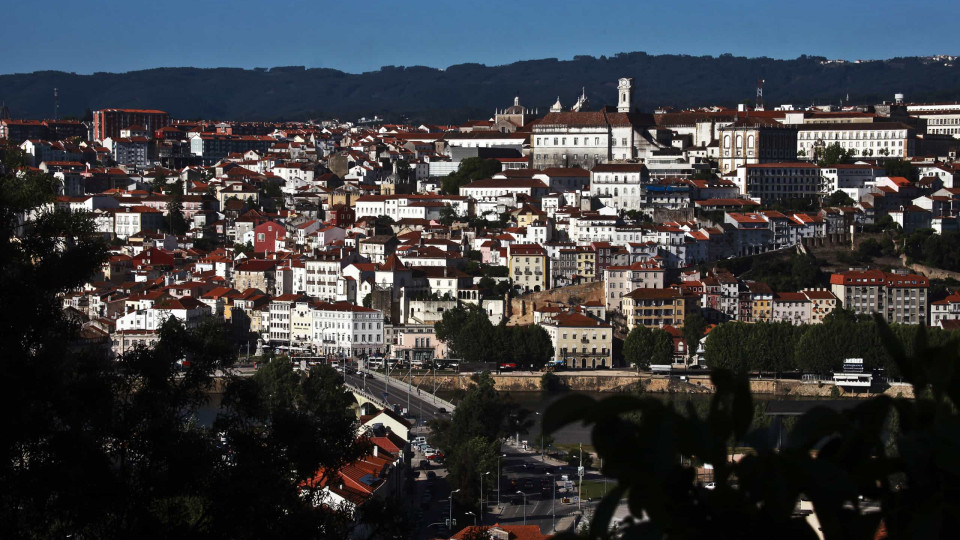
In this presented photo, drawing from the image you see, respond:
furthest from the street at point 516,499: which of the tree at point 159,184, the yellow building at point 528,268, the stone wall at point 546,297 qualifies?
the tree at point 159,184

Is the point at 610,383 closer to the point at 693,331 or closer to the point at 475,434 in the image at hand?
the point at 693,331

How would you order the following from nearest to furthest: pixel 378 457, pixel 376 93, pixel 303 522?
pixel 303 522 → pixel 378 457 → pixel 376 93

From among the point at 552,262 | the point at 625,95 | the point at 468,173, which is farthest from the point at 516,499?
the point at 625,95

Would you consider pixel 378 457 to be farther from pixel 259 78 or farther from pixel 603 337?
pixel 259 78

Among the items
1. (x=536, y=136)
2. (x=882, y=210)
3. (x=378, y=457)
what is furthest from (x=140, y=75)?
(x=378, y=457)

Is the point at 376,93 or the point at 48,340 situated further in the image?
the point at 376,93

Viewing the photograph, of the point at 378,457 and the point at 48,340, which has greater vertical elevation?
the point at 48,340

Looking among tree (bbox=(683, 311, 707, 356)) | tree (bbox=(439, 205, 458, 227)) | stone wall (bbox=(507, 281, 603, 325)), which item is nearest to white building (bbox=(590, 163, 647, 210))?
tree (bbox=(439, 205, 458, 227))
